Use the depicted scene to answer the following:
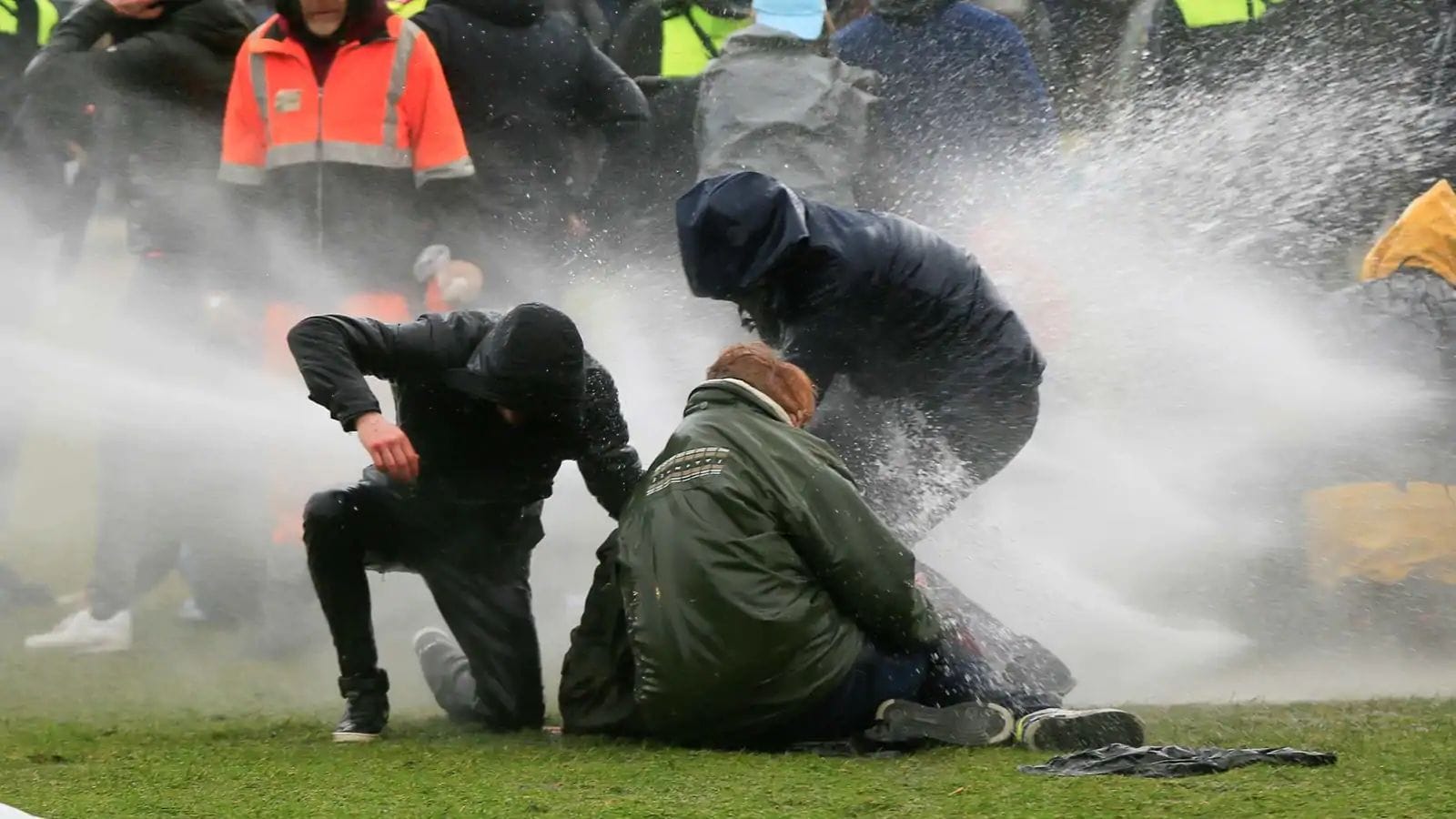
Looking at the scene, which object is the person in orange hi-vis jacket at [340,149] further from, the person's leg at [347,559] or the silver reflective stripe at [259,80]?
the person's leg at [347,559]

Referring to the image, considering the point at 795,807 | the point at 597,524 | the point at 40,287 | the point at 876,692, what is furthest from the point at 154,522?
the point at 795,807

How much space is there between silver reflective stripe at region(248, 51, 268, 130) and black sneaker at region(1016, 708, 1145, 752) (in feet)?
13.3

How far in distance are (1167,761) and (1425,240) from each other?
11.8 ft

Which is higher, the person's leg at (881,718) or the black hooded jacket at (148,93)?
the black hooded jacket at (148,93)

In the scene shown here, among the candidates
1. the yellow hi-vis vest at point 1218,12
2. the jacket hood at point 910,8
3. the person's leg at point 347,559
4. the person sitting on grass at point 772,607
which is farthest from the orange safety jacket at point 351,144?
the yellow hi-vis vest at point 1218,12

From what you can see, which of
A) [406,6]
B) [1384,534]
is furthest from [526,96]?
[1384,534]

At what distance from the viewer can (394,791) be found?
3.85 metres

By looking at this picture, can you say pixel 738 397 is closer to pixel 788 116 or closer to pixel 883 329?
pixel 883 329

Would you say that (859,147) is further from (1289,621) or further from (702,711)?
(702,711)

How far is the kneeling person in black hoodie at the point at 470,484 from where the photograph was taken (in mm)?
4809

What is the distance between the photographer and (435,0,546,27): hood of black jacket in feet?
24.3

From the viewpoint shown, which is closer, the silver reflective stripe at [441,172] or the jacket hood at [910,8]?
the silver reflective stripe at [441,172]

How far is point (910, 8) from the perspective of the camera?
7402mm

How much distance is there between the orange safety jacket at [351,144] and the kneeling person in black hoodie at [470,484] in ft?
6.68
